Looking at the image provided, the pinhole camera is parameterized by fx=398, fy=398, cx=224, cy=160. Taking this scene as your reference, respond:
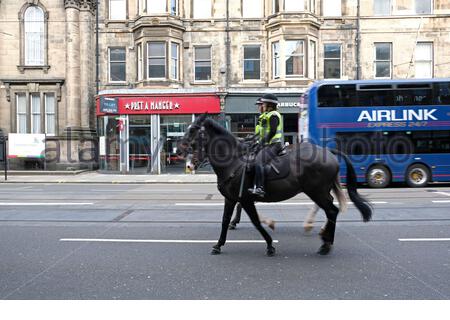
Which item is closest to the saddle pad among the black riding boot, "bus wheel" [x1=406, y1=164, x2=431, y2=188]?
the black riding boot

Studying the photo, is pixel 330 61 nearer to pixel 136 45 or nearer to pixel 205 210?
pixel 136 45

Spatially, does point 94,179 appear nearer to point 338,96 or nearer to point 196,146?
point 338,96

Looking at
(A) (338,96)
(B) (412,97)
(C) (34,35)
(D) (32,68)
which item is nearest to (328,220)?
(A) (338,96)

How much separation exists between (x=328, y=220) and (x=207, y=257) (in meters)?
1.95

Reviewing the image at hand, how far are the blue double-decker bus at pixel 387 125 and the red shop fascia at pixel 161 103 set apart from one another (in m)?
8.80

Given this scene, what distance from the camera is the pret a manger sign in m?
23.9

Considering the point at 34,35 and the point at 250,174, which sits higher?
the point at 34,35

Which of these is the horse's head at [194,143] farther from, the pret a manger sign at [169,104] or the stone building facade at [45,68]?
the stone building facade at [45,68]

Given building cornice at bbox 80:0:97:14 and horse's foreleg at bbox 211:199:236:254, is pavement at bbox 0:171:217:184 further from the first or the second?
horse's foreleg at bbox 211:199:236:254

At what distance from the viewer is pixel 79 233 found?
24.6ft

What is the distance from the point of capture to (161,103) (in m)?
23.9

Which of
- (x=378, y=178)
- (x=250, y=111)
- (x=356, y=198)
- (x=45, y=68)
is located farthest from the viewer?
(x=45, y=68)

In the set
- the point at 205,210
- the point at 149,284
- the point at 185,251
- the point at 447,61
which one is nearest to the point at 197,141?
the point at 185,251

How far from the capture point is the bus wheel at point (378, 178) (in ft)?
53.7
